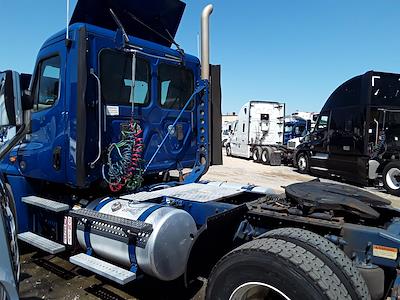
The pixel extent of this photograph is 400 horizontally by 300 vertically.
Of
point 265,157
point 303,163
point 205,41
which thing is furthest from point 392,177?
point 205,41

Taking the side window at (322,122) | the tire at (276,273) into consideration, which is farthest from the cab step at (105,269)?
the side window at (322,122)

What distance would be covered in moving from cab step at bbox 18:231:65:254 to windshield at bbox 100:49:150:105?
1.67 metres

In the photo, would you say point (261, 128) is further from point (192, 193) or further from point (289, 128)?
point (192, 193)

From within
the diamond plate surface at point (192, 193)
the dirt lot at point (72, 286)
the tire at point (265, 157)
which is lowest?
the tire at point (265, 157)

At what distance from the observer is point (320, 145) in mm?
14977

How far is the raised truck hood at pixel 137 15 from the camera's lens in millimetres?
4352

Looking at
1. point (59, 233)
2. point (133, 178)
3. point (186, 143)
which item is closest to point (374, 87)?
point (186, 143)

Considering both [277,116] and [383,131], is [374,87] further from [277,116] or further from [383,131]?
[277,116]

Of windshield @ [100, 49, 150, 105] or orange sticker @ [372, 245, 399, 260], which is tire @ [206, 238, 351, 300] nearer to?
orange sticker @ [372, 245, 399, 260]

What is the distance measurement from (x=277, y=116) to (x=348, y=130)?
866 centimetres

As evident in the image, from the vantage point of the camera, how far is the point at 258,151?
21109mm

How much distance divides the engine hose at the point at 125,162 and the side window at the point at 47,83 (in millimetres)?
880

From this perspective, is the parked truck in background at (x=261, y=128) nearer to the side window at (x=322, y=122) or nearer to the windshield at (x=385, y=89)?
the side window at (x=322, y=122)

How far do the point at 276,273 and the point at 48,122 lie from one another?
3.05 m
